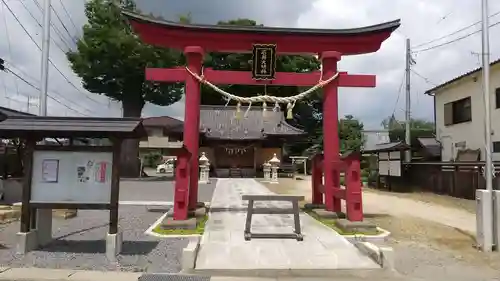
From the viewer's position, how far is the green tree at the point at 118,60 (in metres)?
32.0

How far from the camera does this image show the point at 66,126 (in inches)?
277

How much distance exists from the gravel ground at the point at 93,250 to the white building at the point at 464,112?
1622cm

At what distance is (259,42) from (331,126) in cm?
302

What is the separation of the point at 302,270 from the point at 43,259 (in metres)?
4.30

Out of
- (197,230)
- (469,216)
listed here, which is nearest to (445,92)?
(469,216)

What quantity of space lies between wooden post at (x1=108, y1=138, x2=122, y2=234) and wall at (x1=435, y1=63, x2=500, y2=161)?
16814 mm

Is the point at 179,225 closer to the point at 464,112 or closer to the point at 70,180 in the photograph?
the point at 70,180

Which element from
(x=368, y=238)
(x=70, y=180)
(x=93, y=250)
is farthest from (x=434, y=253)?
(x=70, y=180)

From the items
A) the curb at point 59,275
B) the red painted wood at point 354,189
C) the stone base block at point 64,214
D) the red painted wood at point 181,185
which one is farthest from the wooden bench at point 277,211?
the stone base block at point 64,214

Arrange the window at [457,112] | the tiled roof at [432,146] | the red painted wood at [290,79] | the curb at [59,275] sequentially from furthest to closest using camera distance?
the tiled roof at [432,146] → the window at [457,112] → the red painted wood at [290,79] → the curb at [59,275]

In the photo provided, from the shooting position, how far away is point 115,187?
715cm

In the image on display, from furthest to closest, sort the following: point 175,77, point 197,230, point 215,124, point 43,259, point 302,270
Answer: point 215,124 → point 175,77 → point 197,230 → point 43,259 → point 302,270

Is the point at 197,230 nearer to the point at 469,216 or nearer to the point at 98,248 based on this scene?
the point at 98,248

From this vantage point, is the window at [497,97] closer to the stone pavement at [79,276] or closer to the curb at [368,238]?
the curb at [368,238]
